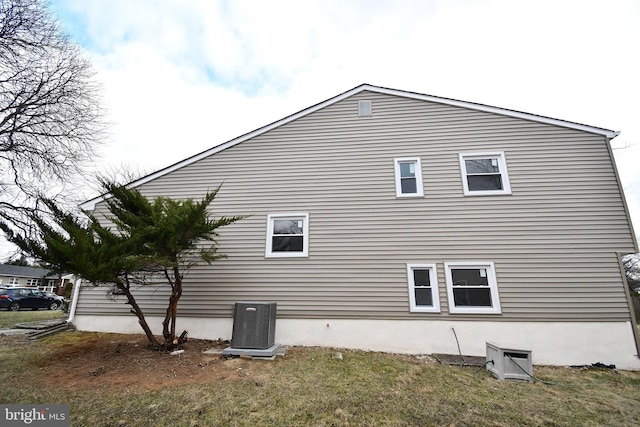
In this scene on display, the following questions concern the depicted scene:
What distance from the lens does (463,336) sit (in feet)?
20.8

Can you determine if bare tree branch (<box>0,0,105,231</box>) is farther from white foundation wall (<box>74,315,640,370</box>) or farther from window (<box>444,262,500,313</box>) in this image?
window (<box>444,262,500,313</box>)

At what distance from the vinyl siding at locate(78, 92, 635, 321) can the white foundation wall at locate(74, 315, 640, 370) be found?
218mm

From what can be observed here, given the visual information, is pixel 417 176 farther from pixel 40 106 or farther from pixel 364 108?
pixel 40 106

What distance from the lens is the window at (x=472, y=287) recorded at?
21.1 ft

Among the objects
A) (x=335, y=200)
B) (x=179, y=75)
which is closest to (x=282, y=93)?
(x=179, y=75)

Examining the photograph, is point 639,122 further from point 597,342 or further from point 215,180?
point 215,180

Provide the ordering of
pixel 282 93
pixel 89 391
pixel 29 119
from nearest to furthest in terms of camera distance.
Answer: pixel 89 391 < pixel 29 119 < pixel 282 93

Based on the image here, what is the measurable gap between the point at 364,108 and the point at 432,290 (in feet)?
18.7

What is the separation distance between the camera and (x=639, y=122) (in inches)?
361

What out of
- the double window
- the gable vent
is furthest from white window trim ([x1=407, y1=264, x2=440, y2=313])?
the gable vent

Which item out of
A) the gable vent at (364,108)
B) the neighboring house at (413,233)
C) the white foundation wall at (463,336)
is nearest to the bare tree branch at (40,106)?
the neighboring house at (413,233)

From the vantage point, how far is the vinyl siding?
647 centimetres

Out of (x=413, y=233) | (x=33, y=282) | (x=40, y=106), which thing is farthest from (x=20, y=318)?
(x=33, y=282)

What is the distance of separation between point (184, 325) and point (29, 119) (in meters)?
8.68
